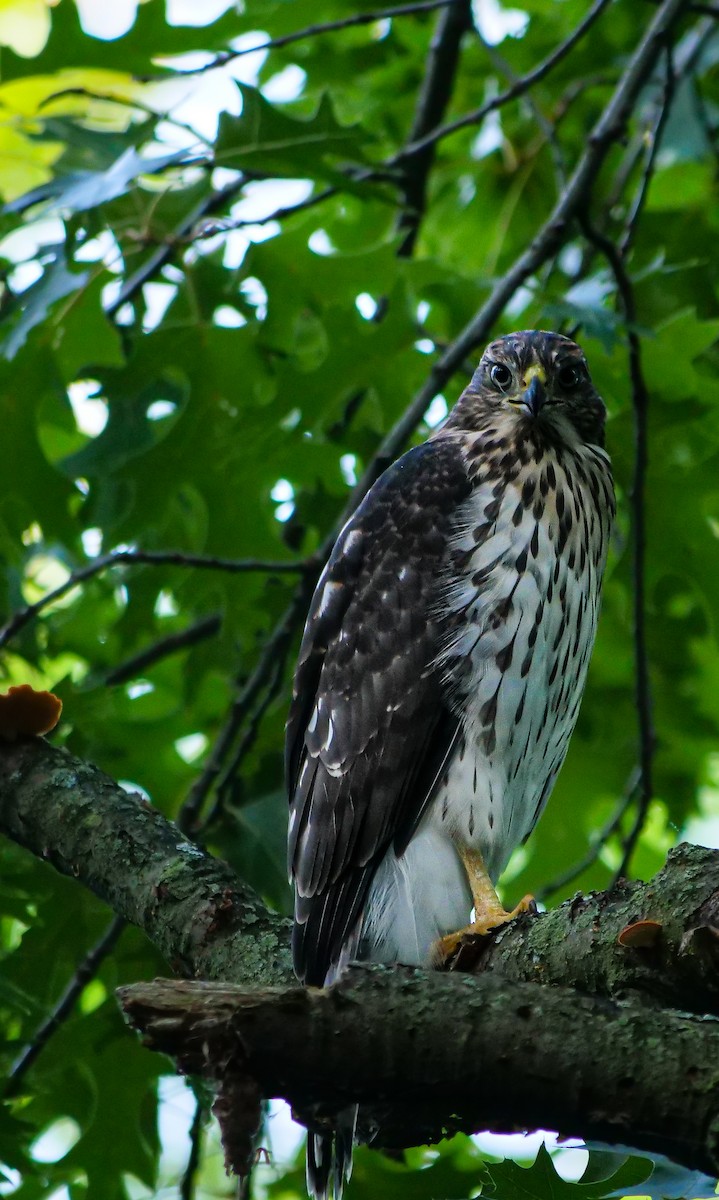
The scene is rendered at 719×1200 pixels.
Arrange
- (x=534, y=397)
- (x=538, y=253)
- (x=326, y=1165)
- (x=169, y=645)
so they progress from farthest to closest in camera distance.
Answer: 1. (x=169, y=645)
2. (x=538, y=253)
3. (x=534, y=397)
4. (x=326, y=1165)

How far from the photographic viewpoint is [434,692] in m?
4.02

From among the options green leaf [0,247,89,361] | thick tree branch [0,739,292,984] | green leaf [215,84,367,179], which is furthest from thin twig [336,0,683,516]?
thick tree branch [0,739,292,984]

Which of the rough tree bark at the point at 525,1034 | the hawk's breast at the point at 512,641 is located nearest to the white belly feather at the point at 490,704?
the hawk's breast at the point at 512,641

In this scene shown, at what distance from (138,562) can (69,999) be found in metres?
1.32

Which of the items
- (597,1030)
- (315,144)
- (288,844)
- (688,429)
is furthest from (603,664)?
(597,1030)

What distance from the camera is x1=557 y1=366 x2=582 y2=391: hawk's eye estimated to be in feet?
15.2

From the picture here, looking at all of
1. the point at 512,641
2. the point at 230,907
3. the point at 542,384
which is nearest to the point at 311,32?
the point at 542,384

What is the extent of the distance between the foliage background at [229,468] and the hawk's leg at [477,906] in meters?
0.75

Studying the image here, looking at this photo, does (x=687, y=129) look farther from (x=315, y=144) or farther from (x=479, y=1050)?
(x=479, y=1050)

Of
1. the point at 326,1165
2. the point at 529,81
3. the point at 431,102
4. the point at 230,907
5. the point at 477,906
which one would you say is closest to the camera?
the point at 230,907

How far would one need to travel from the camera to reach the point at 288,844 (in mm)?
4145

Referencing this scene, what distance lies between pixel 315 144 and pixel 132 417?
1.14 meters

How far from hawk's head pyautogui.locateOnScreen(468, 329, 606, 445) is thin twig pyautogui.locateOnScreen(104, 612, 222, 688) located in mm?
1347

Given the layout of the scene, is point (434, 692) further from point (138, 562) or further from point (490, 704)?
point (138, 562)
